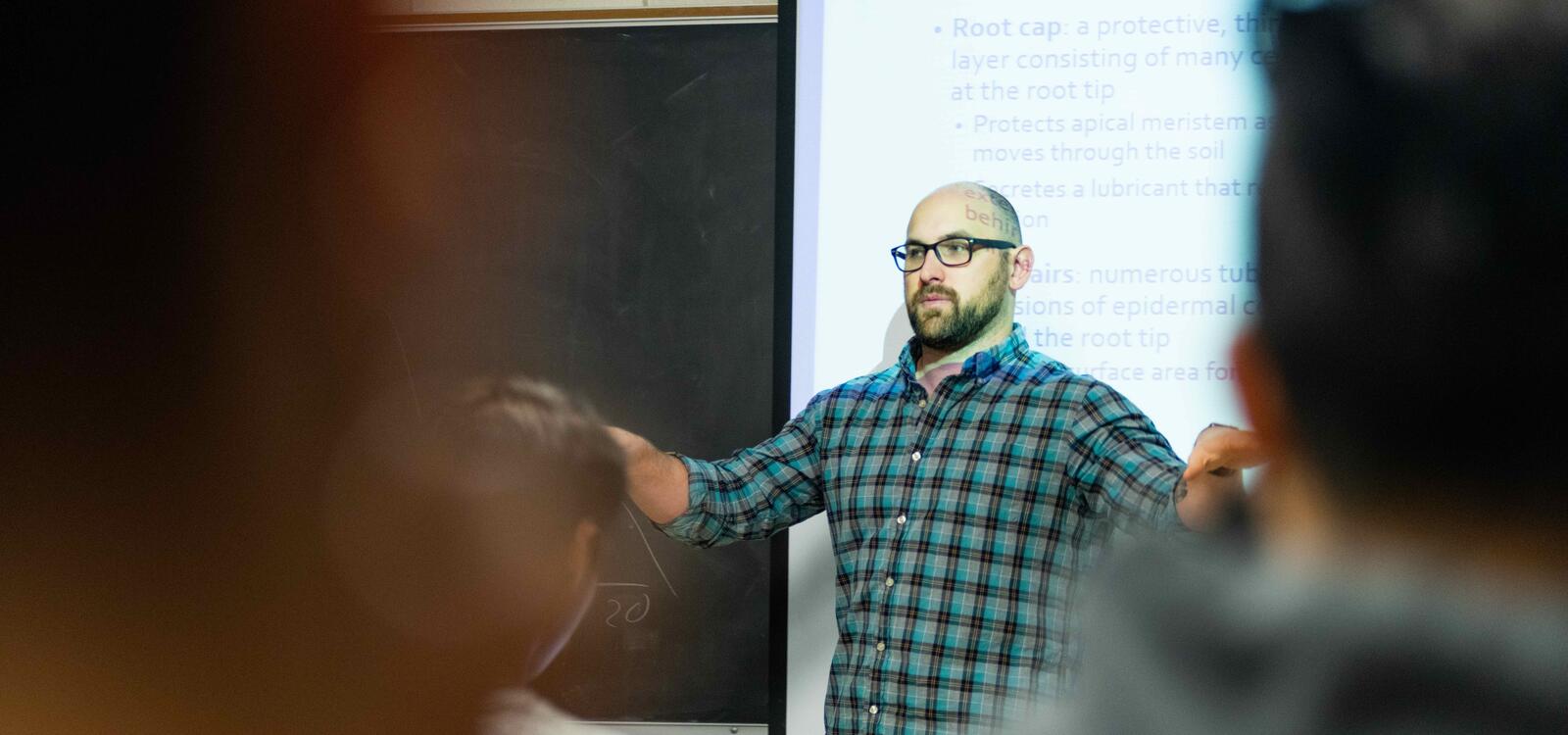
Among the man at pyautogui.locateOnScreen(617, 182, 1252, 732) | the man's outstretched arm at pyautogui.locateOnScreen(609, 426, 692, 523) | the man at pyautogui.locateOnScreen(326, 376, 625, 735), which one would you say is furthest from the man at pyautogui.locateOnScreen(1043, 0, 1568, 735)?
the man's outstretched arm at pyautogui.locateOnScreen(609, 426, 692, 523)

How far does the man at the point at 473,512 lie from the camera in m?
0.86

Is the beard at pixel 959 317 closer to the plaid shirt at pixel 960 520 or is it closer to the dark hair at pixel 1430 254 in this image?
the plaid shirt at pixel 960 520

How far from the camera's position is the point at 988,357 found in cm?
203

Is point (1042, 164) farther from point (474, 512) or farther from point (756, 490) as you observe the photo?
point (474, 512)

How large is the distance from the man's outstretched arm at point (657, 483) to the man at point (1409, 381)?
5.54 feet

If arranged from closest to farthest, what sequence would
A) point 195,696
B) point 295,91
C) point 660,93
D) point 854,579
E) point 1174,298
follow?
point 295,91
point 195,696
point 854,579
point 1174,298
point 660,93

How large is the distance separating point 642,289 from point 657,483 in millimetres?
755

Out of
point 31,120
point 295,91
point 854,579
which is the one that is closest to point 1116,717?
point 295,91

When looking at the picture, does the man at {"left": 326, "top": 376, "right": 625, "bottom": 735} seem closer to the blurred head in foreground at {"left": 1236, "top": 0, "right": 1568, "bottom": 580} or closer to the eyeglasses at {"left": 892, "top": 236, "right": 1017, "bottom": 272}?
the blurred head in foreground at {"left": 1236, "top": 0, "right": 1568, "bottom": 580}

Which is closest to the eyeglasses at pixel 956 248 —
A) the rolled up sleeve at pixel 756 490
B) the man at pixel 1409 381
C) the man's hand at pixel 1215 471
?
the rolled up sleeve at pixel 756 490

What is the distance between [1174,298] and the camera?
7.44ft

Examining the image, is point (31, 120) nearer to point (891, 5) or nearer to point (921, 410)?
point (921, 410)

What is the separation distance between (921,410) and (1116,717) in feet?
5.60

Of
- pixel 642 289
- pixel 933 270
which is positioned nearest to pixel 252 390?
pixel 933 270
